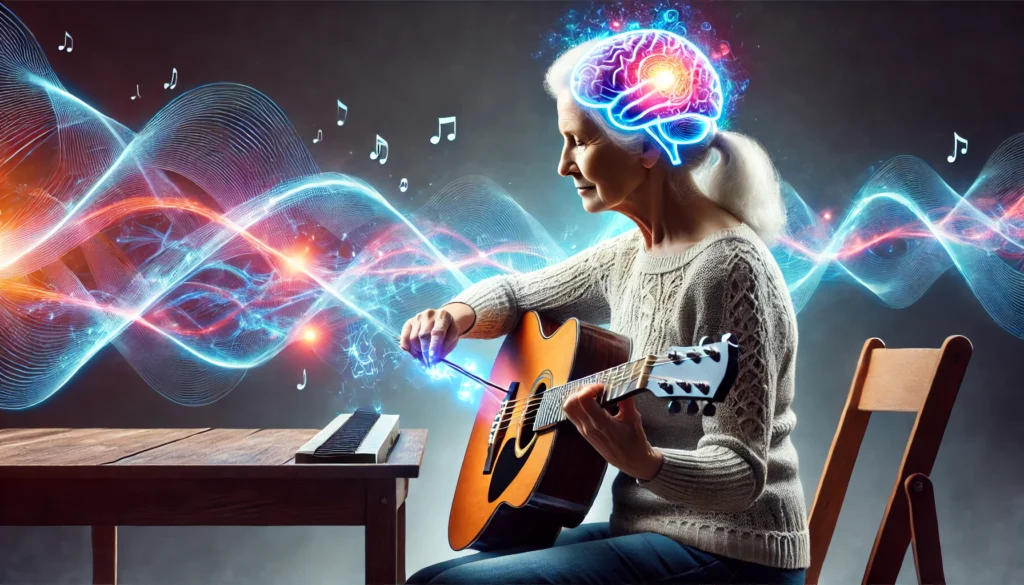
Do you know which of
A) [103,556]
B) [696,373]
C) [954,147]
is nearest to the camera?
[696,373]

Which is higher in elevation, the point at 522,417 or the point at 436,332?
the point at 436,332

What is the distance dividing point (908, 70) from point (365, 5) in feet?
6.49

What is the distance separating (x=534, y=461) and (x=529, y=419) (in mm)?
116

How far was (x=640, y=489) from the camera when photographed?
1.35 m

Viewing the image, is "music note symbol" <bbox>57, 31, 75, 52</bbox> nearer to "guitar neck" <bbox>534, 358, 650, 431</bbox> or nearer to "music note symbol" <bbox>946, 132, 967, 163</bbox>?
"guitar neck" <bbox>534, 358, 650, 431</bbox>

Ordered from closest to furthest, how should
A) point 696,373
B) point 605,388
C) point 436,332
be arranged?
point 696,373 < point 605,388 < point 436,332

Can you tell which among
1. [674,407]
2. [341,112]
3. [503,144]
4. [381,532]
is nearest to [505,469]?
[381,532]

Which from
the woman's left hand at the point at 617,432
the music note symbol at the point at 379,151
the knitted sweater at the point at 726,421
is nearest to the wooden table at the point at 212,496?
the woman's left hand at the point at 617,432

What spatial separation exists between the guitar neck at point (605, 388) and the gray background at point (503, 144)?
1.26 meters

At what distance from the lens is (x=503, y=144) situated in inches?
105

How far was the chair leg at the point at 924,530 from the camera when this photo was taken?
1.28 m

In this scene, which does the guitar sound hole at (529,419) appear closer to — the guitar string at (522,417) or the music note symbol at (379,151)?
the guitar string at (522,417)

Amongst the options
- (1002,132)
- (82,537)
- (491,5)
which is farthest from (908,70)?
(82,537)

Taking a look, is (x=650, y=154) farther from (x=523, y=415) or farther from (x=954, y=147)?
(x=954, y=147)
